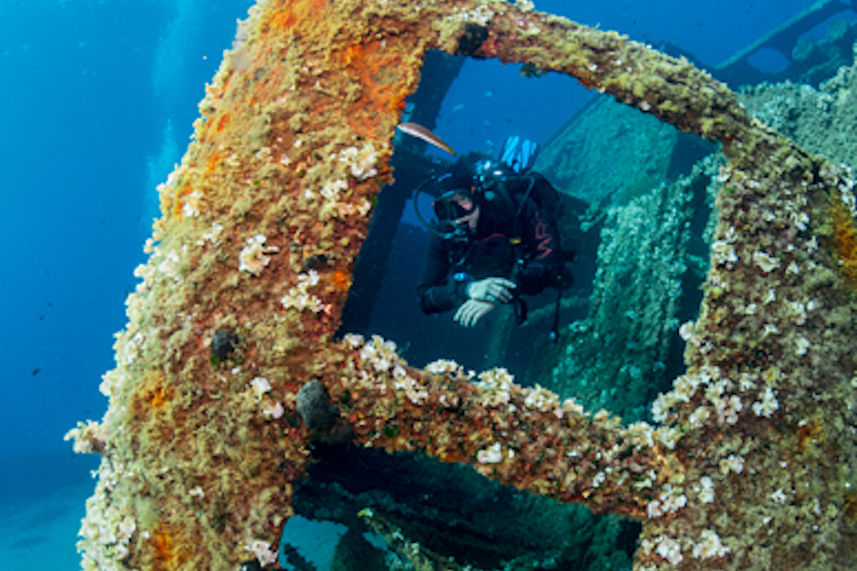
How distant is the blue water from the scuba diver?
36.5 m

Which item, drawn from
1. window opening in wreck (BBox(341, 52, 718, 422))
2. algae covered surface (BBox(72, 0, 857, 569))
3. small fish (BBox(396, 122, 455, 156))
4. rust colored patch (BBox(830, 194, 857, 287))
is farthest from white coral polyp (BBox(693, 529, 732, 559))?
small fish (BBox(396, 122, 455, 156))

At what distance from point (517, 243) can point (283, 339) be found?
9.25 feet

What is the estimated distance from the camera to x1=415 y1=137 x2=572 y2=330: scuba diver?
3904mm

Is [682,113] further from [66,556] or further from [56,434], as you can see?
[56,434]

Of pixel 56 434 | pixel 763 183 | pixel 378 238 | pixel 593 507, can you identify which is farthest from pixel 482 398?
pixel 56 434

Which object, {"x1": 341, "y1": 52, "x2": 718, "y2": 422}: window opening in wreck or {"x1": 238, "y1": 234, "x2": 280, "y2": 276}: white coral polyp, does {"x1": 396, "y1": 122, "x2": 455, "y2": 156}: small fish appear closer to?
{"x1": 341, "y1": 52, "x2": 718, "y2": 422}: window opening in wreck

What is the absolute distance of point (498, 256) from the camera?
15.4 ft

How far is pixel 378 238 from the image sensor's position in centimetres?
667

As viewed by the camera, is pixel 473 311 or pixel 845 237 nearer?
pixel 845 237

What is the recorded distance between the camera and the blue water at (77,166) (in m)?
39.6

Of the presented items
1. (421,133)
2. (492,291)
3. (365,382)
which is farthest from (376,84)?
(492,291)

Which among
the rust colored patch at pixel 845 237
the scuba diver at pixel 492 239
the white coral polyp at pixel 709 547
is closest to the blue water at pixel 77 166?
the scuba diver at pixel 492 239

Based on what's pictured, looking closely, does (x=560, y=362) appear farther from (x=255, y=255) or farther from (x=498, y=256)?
(x=255, y=255)

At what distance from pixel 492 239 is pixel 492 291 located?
37.7 inches
